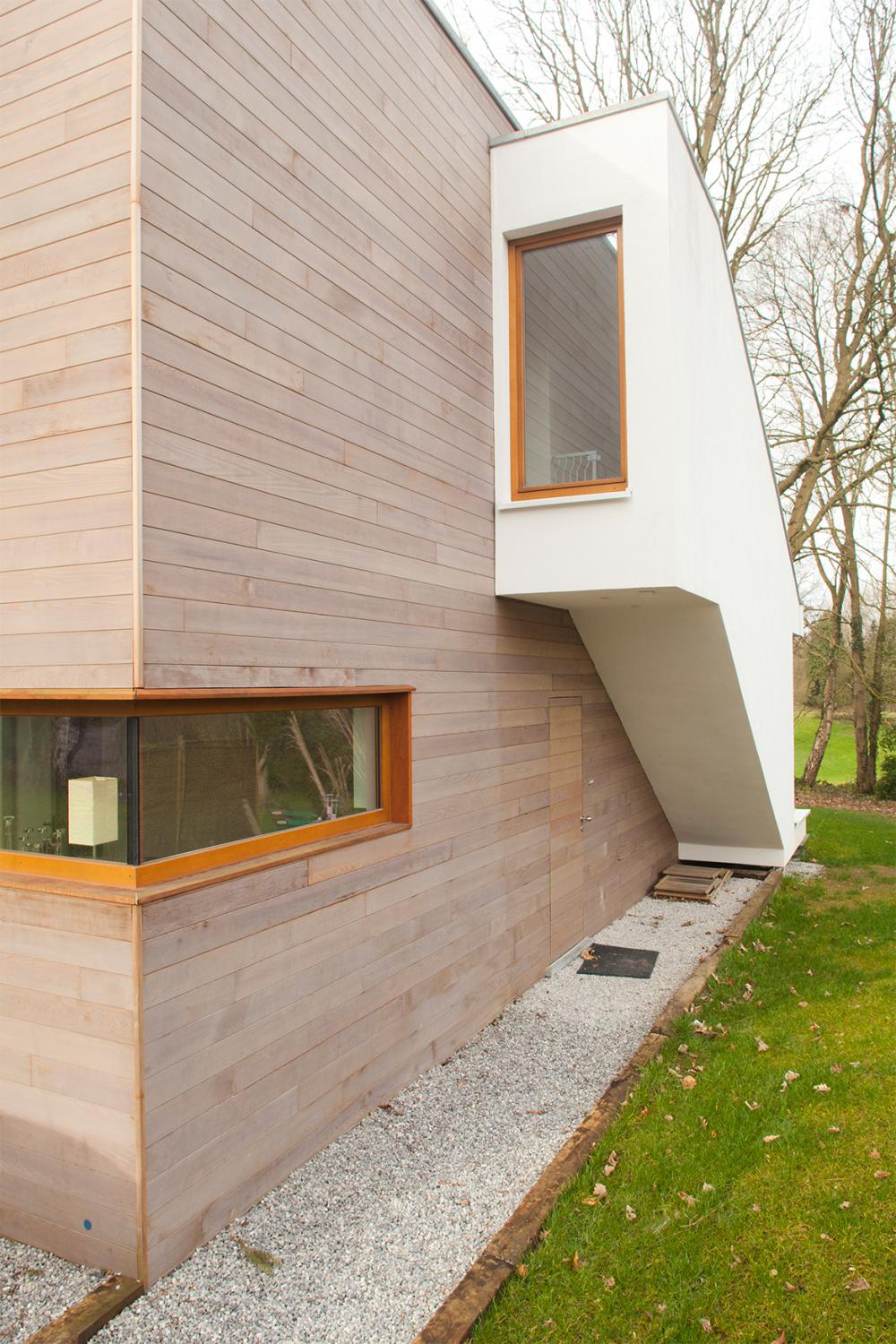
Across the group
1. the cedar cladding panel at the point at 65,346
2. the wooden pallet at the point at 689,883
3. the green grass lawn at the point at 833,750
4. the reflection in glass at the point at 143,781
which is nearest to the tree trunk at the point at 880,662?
the green grass lawn at the point at 833,750

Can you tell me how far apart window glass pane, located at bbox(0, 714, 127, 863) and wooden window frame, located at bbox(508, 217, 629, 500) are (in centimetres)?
310

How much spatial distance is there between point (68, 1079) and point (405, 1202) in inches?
52.6

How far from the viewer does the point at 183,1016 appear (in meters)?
2.89

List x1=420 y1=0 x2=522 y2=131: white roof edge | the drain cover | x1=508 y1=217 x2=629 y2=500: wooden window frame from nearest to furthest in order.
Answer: x1=420 y1=0 x2=522 y2=131: white roof edge < x1=508 y1=217 x2=629 y2=500: wooden window frame < the drain cover

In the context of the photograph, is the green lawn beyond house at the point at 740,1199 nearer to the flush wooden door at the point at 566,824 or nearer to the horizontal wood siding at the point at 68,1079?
the flush wooden door at the point at 566,824

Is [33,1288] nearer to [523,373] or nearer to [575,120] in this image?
[523,373]

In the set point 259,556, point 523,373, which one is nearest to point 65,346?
point 259,556

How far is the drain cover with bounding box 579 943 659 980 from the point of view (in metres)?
6.01

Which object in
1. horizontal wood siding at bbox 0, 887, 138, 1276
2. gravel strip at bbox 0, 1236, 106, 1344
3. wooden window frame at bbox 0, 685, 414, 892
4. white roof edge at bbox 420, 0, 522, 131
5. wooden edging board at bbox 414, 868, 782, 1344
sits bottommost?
wooden edging board at bbox 414, 868, 782, 1344

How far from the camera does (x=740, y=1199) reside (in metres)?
3.32

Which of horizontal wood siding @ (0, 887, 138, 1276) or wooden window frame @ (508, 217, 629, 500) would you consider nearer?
horizontal wood siding @ (0, 887, 138, 1276)

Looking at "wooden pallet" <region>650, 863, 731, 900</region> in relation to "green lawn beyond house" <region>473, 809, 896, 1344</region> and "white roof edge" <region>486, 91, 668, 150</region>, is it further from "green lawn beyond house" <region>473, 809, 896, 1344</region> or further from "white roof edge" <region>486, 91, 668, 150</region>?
"white roof edge" <region>486, 91, 668, 150</region>

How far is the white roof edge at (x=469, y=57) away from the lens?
4641 millimetres

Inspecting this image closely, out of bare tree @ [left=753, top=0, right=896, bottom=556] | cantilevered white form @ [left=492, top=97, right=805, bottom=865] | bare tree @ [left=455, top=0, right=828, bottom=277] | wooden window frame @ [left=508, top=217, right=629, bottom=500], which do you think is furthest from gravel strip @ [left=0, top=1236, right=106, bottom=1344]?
bare tree @ [left=753, top=0, right=896, bottom=556]
